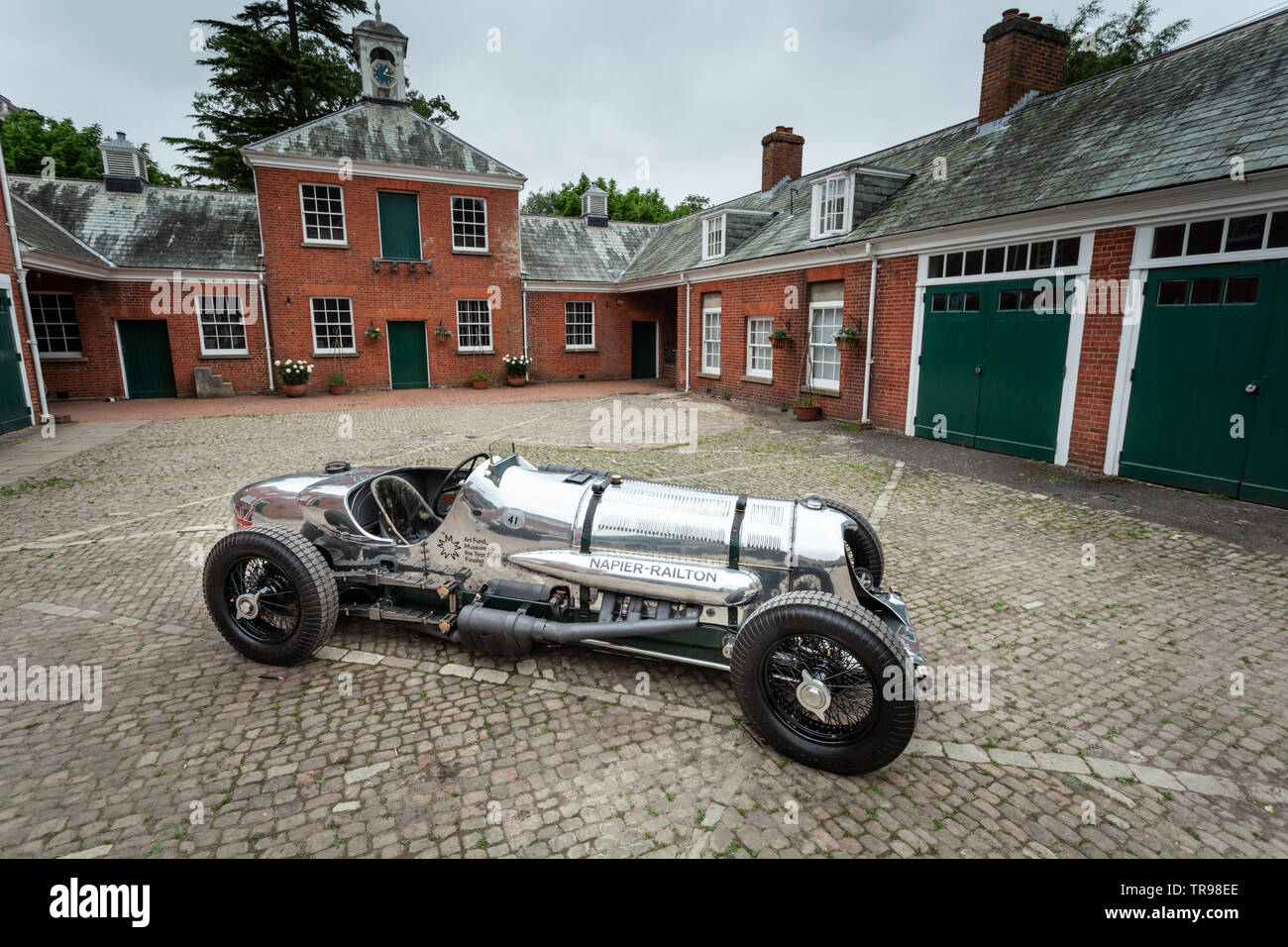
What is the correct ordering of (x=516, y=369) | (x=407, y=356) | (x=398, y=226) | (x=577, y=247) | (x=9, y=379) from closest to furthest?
(x=9, y=379), (x=398, y=226), (x=407, y=356), (x=516, y=369), (x=577, y=247)

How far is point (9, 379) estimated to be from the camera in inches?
455

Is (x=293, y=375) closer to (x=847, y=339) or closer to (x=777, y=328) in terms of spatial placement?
(x=777, y=328)

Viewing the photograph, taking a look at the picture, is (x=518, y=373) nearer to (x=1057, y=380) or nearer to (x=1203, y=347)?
(x=1057, y=380)

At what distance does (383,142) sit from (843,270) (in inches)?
560

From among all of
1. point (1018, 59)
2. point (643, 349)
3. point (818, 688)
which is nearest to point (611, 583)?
point (818, 688)

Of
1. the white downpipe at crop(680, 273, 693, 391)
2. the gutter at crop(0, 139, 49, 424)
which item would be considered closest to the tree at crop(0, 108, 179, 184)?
the gutter at crop(0, 139, 49, 424)

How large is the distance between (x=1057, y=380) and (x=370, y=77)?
20.4 m

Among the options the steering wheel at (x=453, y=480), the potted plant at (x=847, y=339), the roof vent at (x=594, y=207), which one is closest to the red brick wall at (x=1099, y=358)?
the potted plant at (x=847, y=339)

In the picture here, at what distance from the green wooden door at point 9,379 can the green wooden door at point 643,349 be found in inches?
653

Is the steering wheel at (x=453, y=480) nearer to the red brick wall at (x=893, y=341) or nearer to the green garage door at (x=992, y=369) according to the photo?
the green garage door at (x=992, y=369)

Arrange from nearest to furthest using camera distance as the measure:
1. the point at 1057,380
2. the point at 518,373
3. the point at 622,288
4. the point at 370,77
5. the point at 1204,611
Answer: the point at 1204,611 < the point at 1057,380 < the point at 370,77 < the point at 518,373 < the point at 622,288

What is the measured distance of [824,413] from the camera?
13594 millimetres

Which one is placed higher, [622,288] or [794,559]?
[622,288]
